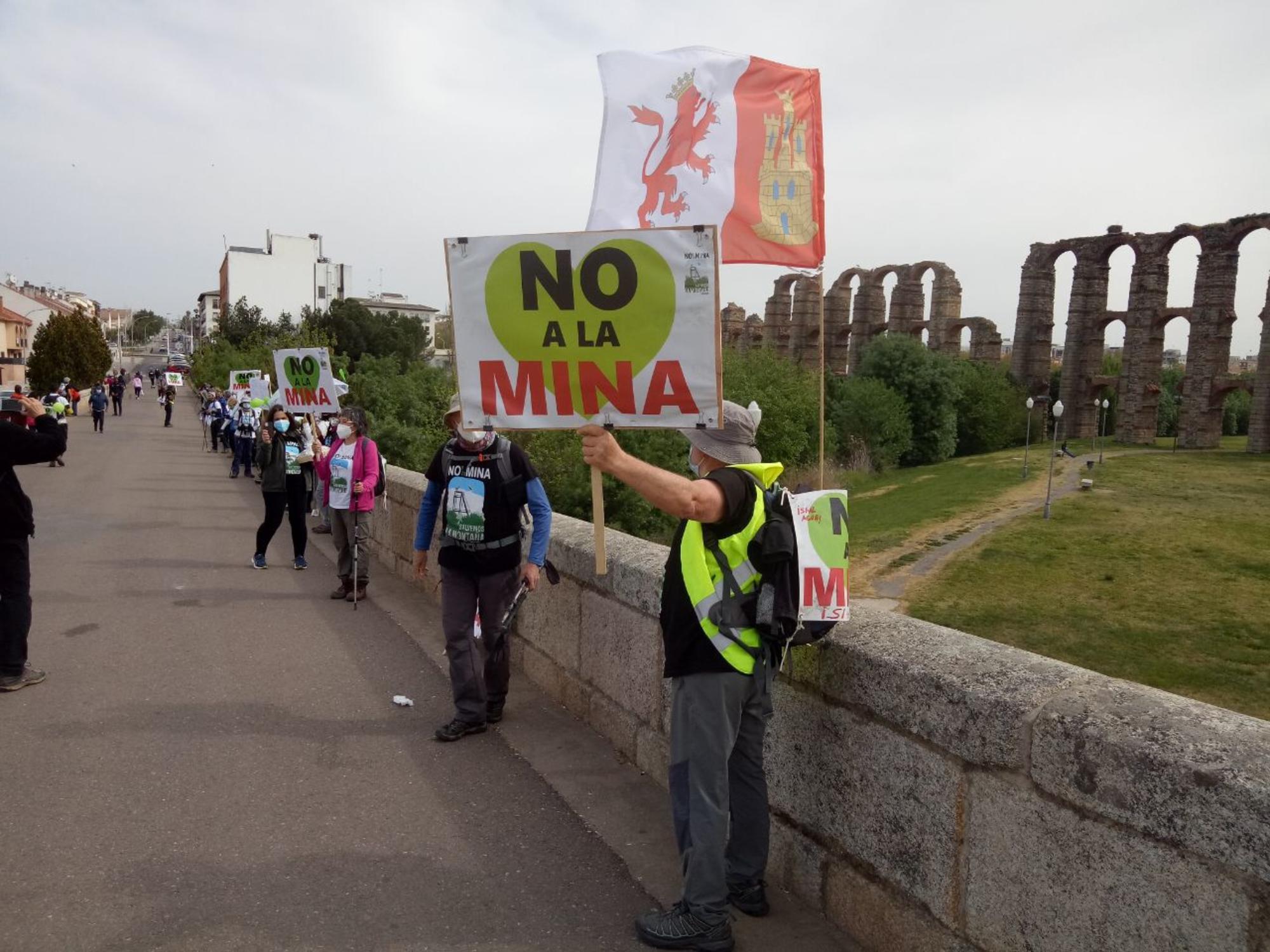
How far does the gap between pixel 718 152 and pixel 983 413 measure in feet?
204

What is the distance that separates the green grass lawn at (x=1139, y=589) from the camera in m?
22.0

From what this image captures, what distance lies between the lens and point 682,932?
3.41 metres

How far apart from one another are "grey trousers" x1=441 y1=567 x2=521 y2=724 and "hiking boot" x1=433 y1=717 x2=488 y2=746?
3 centimetres

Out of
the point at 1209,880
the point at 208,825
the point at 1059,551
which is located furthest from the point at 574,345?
the point at 1059,551

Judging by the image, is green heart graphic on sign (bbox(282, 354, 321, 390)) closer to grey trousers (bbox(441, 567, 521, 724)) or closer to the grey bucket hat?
grey trousers (bbox(441, 567, 521, 724))

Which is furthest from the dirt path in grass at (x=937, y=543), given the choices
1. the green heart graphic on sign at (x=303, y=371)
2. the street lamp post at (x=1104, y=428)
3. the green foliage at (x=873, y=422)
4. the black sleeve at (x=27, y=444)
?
the black sleeve at (x=27, y=444)

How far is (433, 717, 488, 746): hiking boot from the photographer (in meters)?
5.45

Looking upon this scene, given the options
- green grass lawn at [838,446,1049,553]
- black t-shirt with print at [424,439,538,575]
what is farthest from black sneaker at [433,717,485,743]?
green grass lawn at [838,446,1049,553]

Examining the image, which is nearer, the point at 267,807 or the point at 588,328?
the point at 588,328

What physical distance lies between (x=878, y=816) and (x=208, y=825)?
2.82 m

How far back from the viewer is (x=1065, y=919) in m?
2.59

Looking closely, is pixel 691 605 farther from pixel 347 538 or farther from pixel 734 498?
pixel 347 538

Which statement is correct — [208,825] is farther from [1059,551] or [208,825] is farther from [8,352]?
[8,352]

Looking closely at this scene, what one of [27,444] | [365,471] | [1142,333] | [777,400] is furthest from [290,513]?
[1142,333]
